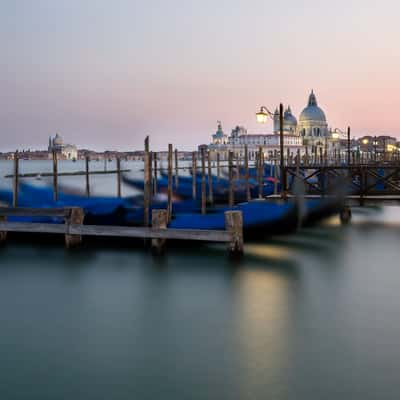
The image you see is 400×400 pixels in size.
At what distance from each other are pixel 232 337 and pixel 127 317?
106 cm

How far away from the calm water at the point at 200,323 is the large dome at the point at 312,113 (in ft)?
273

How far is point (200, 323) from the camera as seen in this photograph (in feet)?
15.2

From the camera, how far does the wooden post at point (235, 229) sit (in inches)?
262

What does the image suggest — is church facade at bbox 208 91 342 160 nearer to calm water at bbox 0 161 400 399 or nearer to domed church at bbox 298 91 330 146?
domed church at bbox 298 91 330 146

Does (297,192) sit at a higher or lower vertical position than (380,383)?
higher

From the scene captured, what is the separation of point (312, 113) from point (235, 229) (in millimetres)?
84992

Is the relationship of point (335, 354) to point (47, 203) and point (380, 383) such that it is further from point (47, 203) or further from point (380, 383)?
point (47, 203)

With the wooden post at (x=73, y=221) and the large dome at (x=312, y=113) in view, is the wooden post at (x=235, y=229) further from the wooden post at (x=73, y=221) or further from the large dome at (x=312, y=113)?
the large dome at (x=312, y=113)

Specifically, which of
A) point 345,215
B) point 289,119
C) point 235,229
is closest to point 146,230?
point 235,229

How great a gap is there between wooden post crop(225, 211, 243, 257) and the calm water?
6.5 inches

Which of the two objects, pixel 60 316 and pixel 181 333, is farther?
pixel 60 316

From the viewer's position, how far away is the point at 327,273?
21.4 ft

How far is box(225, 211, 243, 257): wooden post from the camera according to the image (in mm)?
6664

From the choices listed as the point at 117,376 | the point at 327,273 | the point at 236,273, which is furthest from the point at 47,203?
the point at 117,376
